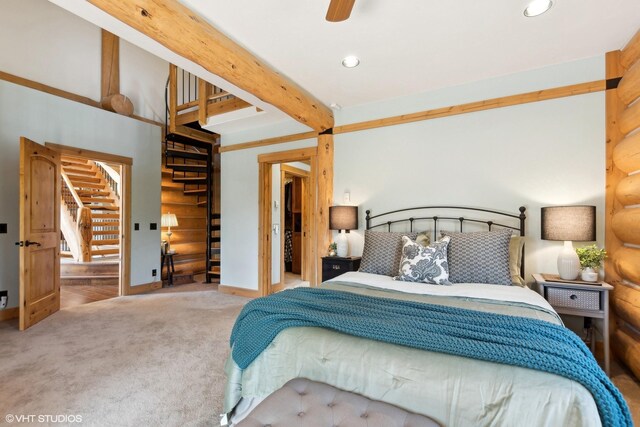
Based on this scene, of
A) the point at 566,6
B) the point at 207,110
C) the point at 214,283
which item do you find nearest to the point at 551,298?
the point at 566,6

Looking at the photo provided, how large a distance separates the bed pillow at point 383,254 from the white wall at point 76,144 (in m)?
3.97

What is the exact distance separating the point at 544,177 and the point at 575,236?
2.28 feet

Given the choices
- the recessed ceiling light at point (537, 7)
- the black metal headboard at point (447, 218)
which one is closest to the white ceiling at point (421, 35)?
the recessed ceiling light at point (537, 7)

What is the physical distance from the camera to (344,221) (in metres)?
3.69

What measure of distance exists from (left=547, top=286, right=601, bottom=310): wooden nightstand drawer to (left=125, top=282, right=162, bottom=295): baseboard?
18.0 ft

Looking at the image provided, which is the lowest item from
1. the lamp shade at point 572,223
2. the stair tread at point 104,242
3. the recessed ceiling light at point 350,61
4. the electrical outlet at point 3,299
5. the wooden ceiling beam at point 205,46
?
the electrical outlet at point 3,299

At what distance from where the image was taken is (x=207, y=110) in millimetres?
4570

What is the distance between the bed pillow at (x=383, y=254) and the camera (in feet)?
9.50

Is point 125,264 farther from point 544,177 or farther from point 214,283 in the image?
point 544,177

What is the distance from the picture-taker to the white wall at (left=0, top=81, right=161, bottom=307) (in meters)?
3.71

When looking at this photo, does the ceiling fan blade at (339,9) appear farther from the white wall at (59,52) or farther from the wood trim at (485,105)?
the white wall at (59,52)

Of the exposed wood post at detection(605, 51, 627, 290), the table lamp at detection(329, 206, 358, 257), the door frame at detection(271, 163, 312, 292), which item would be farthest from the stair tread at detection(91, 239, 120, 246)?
the exposed wood post at detection(605, 51, 627, 290)

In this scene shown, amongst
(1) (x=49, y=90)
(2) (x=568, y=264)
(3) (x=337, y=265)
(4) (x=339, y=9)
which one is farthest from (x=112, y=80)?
(2) (x=568, y=264)

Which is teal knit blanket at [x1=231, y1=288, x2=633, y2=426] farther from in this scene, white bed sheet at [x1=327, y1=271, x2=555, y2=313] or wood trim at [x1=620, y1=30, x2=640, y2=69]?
wood trim at [x1=620, y1=30, x2=640, y2=69]
